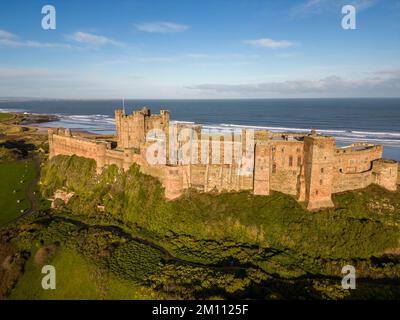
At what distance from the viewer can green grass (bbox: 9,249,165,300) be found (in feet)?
89.5

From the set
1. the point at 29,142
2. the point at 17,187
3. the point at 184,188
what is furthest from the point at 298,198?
the point at 29,142

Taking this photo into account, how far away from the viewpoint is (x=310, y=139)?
3238cm

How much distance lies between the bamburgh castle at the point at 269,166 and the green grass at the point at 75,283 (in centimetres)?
1244

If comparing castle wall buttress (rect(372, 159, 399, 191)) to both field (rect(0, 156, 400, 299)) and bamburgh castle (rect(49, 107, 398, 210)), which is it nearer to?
bamburgh castle (rect(49, 107, 398, 210))

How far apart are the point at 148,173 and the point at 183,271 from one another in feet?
53.9

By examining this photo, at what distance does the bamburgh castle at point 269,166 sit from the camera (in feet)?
107

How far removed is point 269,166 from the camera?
3481 cm

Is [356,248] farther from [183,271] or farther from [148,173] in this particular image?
[148,173]

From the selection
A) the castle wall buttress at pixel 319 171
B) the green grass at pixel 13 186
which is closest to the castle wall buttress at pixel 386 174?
the castle wall buttress at pixel 319 171

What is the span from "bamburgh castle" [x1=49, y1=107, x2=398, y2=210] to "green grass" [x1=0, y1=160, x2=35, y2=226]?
1779 centimetres

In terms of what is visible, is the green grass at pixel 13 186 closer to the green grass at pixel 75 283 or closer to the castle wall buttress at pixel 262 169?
the green grass at pixel 75 283

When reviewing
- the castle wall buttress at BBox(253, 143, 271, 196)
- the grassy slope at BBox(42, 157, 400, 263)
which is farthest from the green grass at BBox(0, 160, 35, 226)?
the castle wall buttress at BBox(253, 143, 271, 196)

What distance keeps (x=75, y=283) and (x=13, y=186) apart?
32009 millimetres

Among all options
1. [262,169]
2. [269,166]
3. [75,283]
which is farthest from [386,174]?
[75,283]
